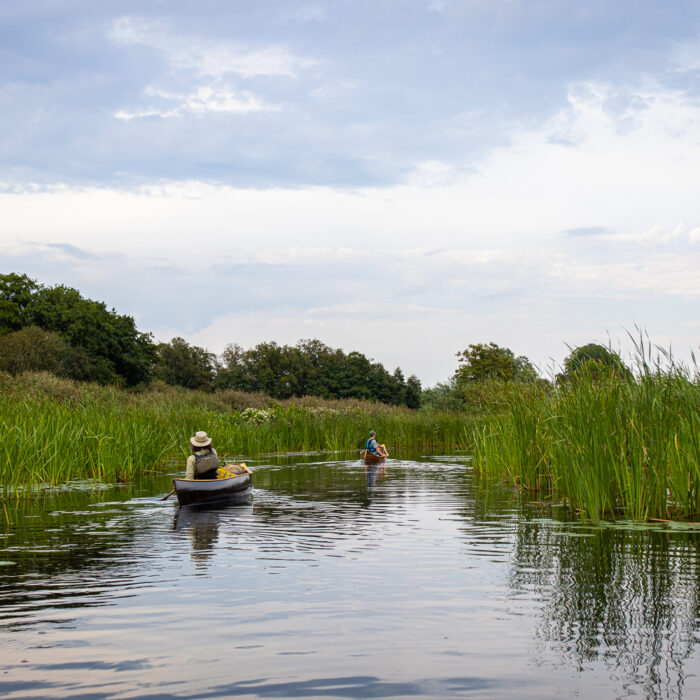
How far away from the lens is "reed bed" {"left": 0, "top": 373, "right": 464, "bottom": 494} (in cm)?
1784

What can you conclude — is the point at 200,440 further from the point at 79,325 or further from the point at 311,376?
the point at 311,376

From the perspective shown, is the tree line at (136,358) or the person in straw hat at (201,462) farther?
the tree line at (136,358)

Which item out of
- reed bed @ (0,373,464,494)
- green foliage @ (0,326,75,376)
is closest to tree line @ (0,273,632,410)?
green foliage @ (0,326,75,376)

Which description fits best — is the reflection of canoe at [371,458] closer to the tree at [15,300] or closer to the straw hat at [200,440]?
the straw hat at [200,440]

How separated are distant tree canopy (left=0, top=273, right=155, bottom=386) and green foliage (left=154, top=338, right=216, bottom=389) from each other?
1837cm

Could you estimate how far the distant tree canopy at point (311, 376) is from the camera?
8719cm

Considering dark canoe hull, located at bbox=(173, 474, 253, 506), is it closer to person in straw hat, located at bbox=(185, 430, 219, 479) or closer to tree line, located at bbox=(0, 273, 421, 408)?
person in straw hat, located at bbox=(185, 430, 219, 479)

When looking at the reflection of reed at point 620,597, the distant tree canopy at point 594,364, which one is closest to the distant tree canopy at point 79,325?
the distant tree canopy at point 594,364

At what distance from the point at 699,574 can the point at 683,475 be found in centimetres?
277

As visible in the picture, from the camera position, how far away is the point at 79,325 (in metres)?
60.1

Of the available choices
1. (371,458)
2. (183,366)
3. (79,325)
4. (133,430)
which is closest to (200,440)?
(133,430)

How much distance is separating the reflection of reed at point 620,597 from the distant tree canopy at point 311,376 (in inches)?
2914

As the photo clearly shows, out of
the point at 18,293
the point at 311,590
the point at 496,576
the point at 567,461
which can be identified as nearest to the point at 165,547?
the point at 311,590

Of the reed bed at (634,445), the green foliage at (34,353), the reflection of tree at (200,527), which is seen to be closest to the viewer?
the reflection of tree at (200,527)
